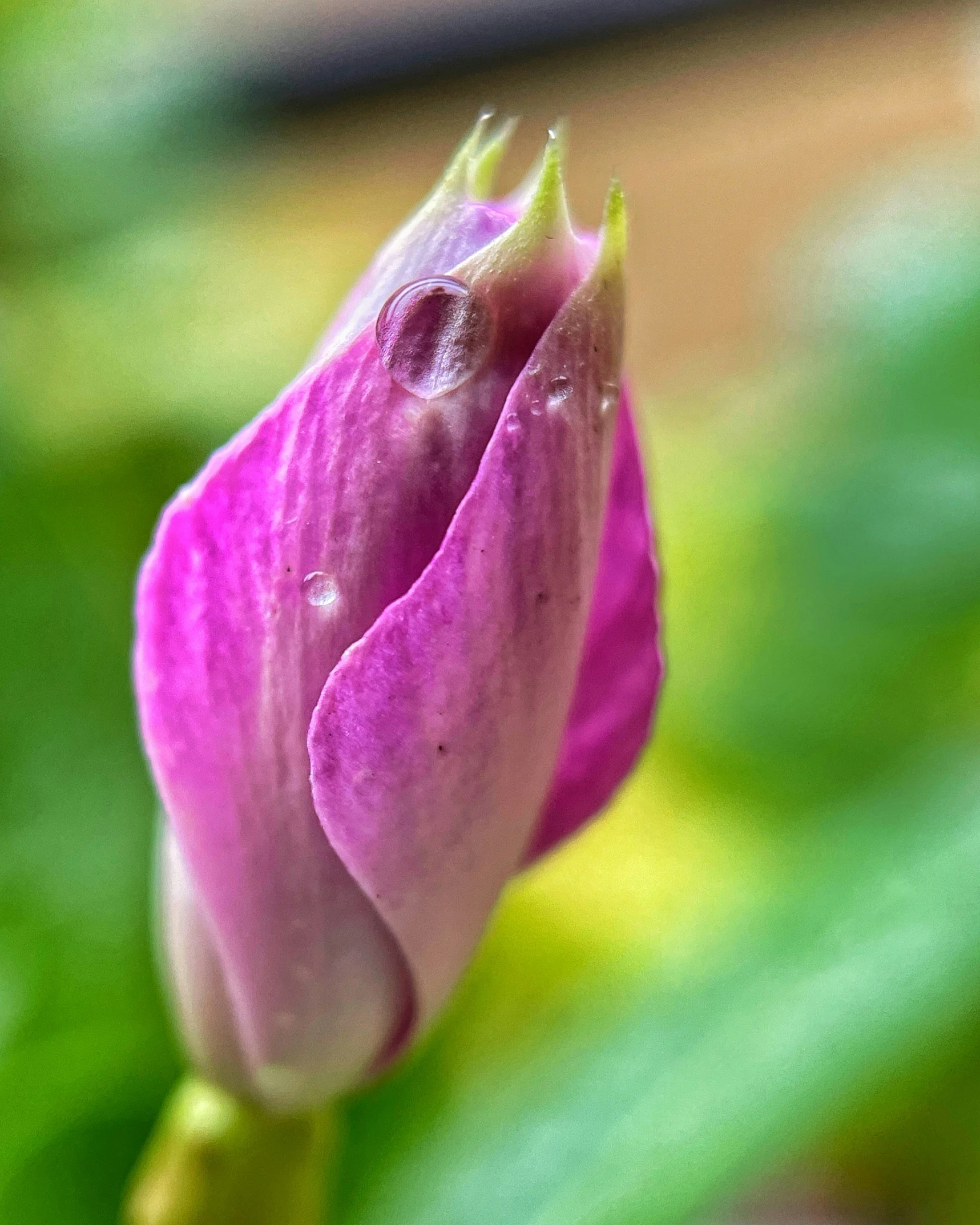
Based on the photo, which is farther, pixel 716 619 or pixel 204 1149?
pixel 716 619

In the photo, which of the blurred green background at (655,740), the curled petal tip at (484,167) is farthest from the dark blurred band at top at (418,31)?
the curled petal tip at (484,167)

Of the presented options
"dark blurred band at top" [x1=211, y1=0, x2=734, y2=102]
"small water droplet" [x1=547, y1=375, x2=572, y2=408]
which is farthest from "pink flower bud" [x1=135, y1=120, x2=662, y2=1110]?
"dark blurred band at top" [x1=211, y1=0, x2=734, y2=102]

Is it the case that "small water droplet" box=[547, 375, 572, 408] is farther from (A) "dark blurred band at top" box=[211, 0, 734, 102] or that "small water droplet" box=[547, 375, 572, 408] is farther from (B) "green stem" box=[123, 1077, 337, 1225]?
(A) "dark blurred band at top" box=[211, 0, 734, 102]

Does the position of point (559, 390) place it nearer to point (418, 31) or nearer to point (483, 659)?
point (483, 659)

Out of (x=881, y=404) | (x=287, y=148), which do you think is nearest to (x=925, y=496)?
(x=881, y=404)

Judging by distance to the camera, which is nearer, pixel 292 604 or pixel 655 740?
pixel 292 604

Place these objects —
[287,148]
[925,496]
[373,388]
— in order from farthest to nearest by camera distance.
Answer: [287,148], [925,496], [373,388]

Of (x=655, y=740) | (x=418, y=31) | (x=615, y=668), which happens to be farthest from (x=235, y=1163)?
→ (x=418, y=31)

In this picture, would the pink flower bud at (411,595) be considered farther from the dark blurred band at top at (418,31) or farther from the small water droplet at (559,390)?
the dark blurred band at top at (418,31)

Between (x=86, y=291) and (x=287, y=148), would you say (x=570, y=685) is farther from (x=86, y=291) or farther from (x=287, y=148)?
(x=287, y=148)
